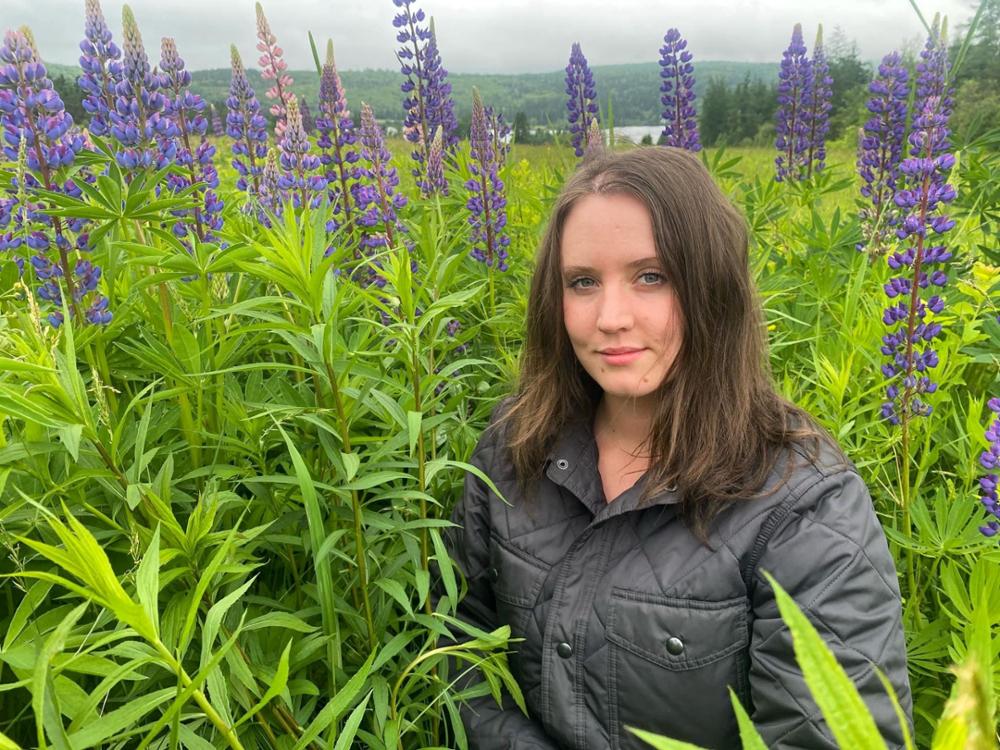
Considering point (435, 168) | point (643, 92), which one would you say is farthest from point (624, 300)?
point (643, 92)

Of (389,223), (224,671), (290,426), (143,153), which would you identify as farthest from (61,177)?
(224,671)

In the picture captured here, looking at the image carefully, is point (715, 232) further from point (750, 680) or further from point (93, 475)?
point (93, 475)

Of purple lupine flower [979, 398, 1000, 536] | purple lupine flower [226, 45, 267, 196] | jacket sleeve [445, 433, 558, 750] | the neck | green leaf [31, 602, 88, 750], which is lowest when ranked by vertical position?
jacket sleeve [445, 433, 558, 750]

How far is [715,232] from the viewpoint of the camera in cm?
192

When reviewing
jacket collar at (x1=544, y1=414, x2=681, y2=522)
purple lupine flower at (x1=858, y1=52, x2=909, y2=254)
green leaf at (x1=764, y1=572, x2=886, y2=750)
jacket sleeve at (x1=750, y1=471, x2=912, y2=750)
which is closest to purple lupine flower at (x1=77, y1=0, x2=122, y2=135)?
jacket collar at (x1=544, y1=414, x2=681, y2=522)

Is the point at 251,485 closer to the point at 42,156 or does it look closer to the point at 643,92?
the point at 42,156

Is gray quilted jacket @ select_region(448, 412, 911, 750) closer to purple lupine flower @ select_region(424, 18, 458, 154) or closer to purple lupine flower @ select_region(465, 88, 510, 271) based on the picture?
purple lupine flower @ select_region(465, 88, 510, 271)

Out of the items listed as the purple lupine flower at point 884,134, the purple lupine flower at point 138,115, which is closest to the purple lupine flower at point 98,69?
the purple lupine flower at point 138,115

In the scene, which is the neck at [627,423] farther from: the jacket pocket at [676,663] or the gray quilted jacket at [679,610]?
the jacket pocket at [676,663]

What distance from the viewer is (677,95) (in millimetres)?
4523

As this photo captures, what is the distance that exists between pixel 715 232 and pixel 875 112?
10.0ft

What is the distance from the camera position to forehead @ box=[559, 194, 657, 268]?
1846mm

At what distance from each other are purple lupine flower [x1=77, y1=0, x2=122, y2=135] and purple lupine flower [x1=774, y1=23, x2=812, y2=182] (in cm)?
419

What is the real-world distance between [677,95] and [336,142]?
2246 mm
